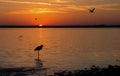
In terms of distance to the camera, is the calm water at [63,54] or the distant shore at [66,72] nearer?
the distant shore at [66,72]

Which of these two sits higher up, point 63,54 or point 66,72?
point 63,54

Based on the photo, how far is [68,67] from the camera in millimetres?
22797

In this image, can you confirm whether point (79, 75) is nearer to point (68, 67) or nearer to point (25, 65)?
point (68, 67)

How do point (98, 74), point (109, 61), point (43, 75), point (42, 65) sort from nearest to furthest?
point (98, 74)
point (43, 75)
point (42, 65)
point (109, 61)

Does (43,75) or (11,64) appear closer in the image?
(43,75)

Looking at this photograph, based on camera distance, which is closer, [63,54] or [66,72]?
[66,72]

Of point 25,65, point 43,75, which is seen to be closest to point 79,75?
point 43,75

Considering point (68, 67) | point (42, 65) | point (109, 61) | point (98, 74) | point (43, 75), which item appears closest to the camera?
point (98, 74)

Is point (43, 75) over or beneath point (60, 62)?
beneath

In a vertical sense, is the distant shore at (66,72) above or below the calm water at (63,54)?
below

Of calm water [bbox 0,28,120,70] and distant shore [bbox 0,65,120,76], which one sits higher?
calm water [bbox 0,28,120,70]

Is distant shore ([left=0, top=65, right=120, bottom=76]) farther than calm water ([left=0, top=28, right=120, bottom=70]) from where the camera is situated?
No

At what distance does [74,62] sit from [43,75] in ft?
20.5

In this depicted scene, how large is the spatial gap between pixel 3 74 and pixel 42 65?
4932 mm
